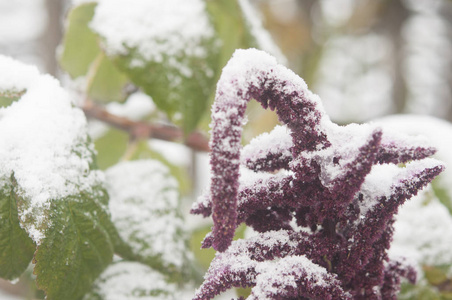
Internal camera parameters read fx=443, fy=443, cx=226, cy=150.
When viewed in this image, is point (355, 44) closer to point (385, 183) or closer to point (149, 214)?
point (149, 214)

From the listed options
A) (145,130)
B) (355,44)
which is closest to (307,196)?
(145,130)

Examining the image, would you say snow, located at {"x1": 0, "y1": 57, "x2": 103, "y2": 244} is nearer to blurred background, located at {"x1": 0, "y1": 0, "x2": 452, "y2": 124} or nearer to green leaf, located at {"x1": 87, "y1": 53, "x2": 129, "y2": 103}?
green leaf, located at {"x1": 87, "y1": 53, "x2": 129, "y2": 103}

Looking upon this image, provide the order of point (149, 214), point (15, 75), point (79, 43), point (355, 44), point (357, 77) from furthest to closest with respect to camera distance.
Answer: point (357, 77), point (355, 44), point (79, 43), point (149, 214), point (15, 75)

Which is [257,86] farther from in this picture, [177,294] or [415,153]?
[177,294]

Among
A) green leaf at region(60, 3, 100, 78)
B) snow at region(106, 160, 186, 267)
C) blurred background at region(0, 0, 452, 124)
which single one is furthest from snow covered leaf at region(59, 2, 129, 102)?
blurred background at region(0, 0, 452, 124)

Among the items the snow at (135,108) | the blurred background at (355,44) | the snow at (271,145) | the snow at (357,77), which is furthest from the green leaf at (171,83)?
the snow at (357,77)

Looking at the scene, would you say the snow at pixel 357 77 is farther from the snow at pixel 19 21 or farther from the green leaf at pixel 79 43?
the green leaf at pixel 79 43
